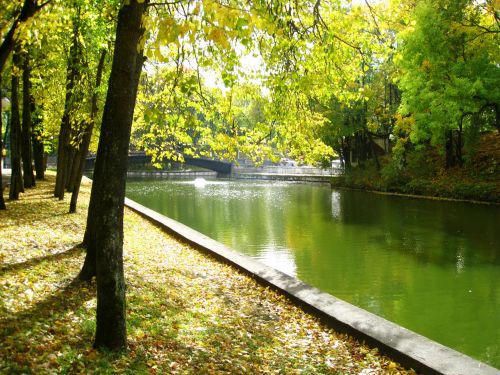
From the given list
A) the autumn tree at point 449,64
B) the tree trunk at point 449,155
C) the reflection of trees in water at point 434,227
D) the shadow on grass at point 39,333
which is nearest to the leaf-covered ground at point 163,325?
the shadow on grass at point 39,333

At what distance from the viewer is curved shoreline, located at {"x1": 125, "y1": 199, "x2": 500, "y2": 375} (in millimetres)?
5023

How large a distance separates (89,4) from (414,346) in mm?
9406

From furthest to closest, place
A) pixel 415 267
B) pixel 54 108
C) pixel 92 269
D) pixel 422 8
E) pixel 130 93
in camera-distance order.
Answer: pixel 422 8 → pixel 54 108 → pixel 415 267 → pixel 92 269 → pixel 130 93

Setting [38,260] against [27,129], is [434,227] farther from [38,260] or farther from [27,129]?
[27,129]

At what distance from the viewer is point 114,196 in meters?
4.72

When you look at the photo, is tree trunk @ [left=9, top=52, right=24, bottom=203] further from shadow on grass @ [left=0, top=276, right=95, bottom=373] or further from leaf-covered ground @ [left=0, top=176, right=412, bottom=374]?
shadow on grass @ [left=0, top=276, right=95, bottom=373]

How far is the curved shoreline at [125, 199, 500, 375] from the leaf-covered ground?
0.14 m

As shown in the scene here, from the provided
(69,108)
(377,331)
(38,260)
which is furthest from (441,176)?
(38,260)

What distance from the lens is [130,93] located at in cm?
474

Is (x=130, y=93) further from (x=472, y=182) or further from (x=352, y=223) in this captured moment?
(x=472, y=182)

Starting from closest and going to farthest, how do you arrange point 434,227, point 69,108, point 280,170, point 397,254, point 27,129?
point 397,254 → point 69,108 → point 27,129 → point 434,227 → point 280,170

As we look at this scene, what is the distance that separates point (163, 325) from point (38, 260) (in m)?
3.25

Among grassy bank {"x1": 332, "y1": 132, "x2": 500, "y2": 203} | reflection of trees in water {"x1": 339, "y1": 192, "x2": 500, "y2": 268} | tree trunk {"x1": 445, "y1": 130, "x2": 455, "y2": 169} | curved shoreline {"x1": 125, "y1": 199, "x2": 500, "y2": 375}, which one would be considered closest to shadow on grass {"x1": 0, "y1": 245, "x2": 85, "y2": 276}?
curved shoreline {"x1": 125, "y1": 199, "x2": 500, "y2": 375}

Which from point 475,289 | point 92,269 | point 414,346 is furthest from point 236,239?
point 414,346
